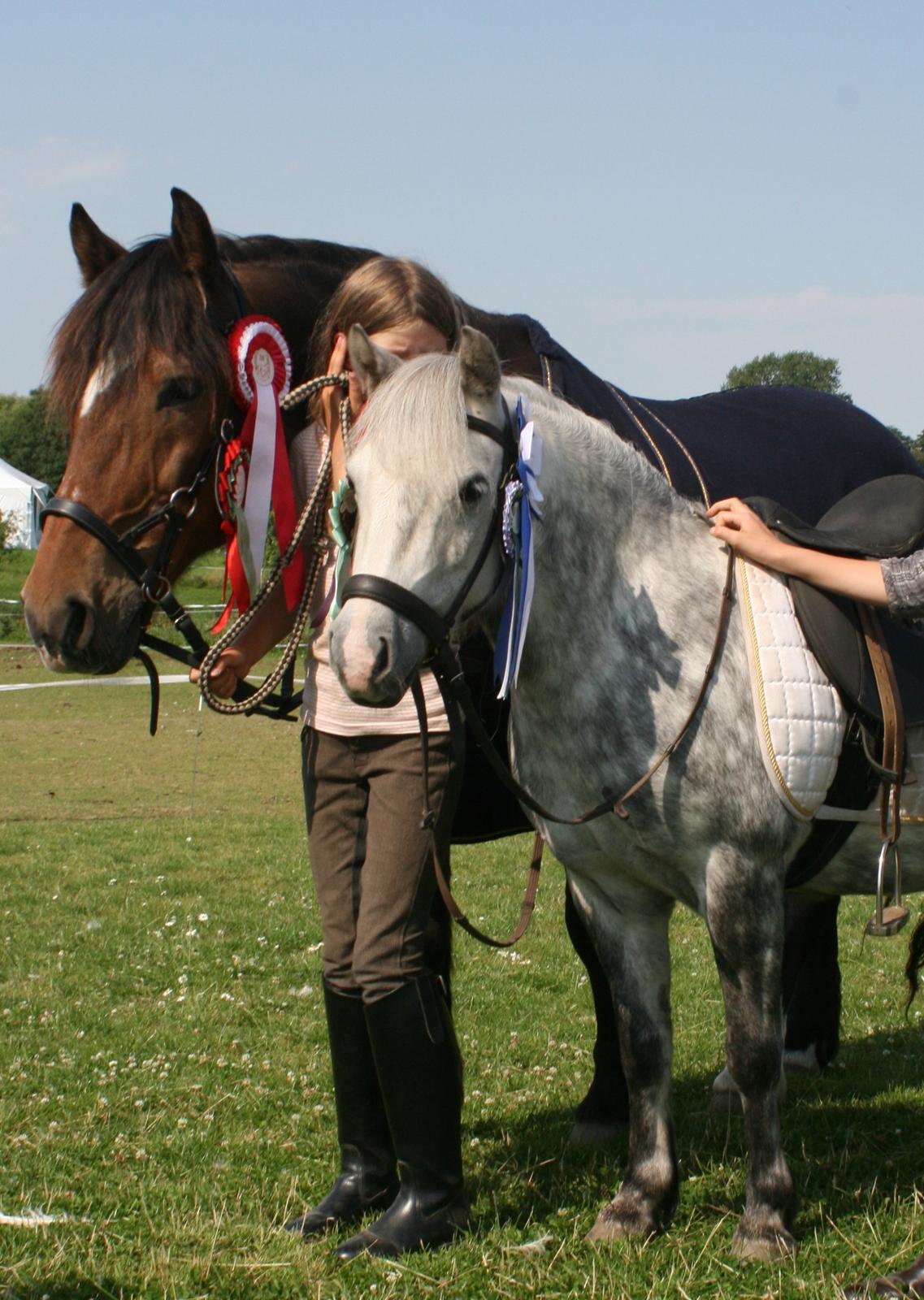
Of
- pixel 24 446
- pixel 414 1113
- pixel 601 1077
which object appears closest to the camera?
pixel 414 1113

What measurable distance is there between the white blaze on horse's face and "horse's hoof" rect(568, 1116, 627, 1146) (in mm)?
2125

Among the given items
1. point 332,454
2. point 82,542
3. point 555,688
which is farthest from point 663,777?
point 82,542

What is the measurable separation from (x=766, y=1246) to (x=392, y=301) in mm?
2520

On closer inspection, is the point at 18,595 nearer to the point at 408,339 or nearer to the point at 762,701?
the point at 408,339

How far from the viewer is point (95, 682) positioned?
907 inches

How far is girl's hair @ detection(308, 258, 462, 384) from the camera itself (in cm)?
337

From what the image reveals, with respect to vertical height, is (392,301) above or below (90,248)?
below

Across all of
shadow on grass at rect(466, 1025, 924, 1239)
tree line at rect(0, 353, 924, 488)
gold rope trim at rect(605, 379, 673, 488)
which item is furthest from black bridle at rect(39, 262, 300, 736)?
tree line at rect(0, 353, 924, 488)

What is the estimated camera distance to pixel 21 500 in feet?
159

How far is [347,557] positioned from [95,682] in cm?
2088

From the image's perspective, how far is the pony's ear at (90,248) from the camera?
3.74 m

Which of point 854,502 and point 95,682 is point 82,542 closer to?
point 854,502

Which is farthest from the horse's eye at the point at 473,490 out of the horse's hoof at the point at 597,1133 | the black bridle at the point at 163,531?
the horse's hoof at the point at 597,1133

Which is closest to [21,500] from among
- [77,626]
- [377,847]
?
[77,626]
